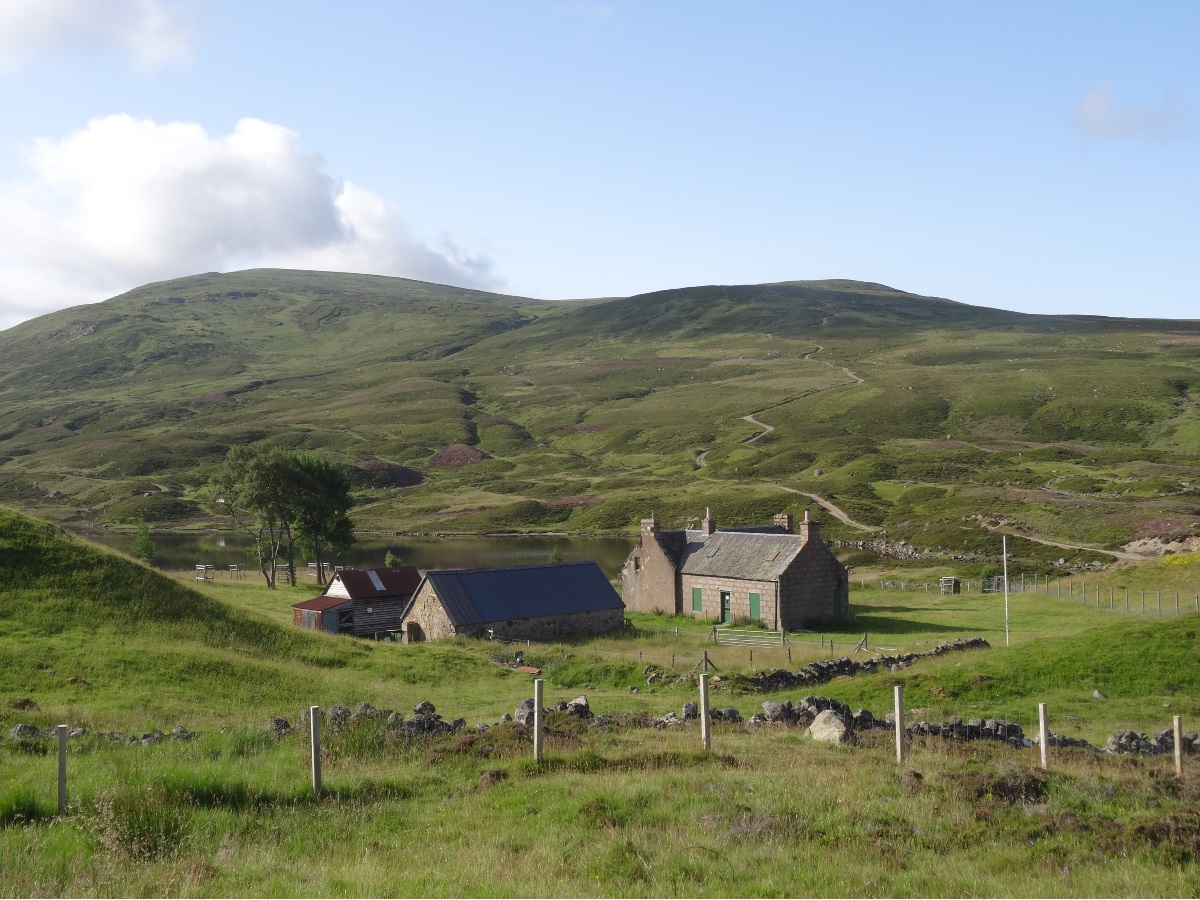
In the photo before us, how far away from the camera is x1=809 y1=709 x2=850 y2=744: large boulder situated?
1995cm

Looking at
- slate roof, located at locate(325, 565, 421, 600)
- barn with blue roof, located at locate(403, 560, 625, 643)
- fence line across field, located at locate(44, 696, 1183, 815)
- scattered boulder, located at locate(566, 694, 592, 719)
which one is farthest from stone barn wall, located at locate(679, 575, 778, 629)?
fence line across field, located at locate(44, 696, 1183, 815)

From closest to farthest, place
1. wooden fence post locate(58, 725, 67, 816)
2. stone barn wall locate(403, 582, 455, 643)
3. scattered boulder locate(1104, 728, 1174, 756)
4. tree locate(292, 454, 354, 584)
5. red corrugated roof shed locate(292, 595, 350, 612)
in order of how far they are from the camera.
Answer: wooden fence post locate(58, 725, 67, 816) < scattered boulder locate(1104, 728, 1174, 756) < stone barn wall locate(403, 582, 455, 643) < red corrugated roof shed locate(292, 595, 350, 612) < tree locate(292, 454, 354, 584)

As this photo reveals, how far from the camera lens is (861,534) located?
105438mm

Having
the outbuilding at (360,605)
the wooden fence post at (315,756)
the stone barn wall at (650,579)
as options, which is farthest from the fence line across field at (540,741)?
the stone barn wall at (650,579)

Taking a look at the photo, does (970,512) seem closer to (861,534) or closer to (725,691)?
(861,534)

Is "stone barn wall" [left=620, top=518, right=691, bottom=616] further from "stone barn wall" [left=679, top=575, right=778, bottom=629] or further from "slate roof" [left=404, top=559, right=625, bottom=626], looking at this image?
"slate roof" [left=404, top=559, right=625, bottom=626]

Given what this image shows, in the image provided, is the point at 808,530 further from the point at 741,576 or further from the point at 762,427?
the point at 762,427

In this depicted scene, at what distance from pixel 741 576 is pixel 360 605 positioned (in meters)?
24.1

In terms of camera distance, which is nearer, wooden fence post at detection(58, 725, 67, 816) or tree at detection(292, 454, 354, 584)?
wooden fence post at detection(58, 725, 67, 816)

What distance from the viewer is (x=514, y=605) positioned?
170 ft

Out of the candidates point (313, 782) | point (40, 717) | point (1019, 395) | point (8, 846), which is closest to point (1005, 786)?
point (313, 782)

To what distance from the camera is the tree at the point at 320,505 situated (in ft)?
265

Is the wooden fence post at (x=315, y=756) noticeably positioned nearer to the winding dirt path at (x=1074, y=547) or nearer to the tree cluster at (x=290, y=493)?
the tree cluster at (x=290, y=493)

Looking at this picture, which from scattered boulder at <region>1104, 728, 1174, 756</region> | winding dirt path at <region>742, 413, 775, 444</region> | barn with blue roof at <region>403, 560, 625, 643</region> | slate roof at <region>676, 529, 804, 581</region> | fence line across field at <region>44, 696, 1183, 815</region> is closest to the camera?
fence line across field at <region>44, 696, 1183, 815</region>
